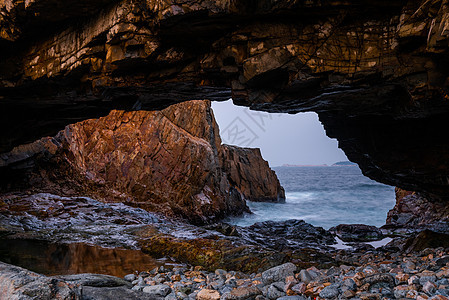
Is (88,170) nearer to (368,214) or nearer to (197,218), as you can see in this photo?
(197,218)

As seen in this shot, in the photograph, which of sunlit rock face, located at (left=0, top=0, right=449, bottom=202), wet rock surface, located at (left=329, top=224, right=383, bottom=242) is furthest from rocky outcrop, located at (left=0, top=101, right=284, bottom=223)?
wet rock surface, located at (left=329, top=224, right=383, bottom=242)

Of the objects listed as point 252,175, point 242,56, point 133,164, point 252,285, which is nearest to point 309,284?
point 252,285

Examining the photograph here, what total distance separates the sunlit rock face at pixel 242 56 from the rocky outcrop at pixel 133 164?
814cm

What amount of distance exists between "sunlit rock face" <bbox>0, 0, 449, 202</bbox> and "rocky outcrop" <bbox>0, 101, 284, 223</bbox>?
8.14 m

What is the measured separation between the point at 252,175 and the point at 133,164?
21064 mm

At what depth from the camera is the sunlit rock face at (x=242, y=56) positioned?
6.00m

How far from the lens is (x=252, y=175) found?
36906 millimetres

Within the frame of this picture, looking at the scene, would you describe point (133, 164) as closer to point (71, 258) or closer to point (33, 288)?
point (71, 258)

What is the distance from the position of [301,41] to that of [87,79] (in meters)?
6.44

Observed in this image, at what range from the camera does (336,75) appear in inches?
254

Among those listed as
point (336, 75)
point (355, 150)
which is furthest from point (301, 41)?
point (355, 150)

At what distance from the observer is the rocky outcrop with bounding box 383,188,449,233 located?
50.7ft

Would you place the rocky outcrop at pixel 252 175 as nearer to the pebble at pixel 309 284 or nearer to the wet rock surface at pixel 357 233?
the wet rock surface at pixel 357 233

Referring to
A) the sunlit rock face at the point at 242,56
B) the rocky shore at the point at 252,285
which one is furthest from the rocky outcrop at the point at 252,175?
the rocky shore at the point at 252,285
